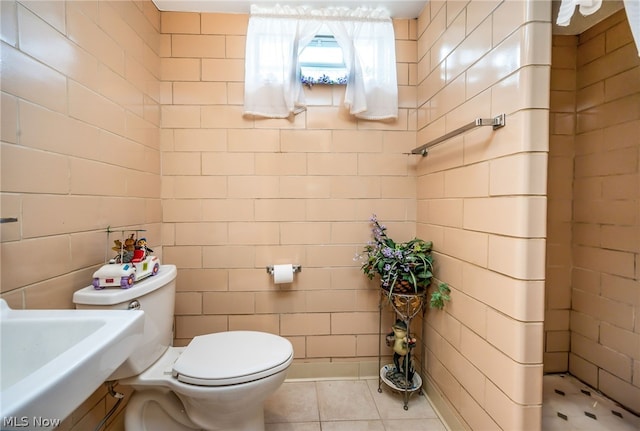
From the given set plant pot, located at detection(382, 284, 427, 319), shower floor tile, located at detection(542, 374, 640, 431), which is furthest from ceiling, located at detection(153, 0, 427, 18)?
shower floor tile, located at detection(542, 374, 640, 431)

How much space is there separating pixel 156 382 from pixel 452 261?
4.44ft

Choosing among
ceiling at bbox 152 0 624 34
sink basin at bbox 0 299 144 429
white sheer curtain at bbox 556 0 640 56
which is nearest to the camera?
sink basin at bbox 0 299 144 429

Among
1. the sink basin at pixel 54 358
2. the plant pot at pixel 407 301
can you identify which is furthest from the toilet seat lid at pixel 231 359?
the plant pot at pixel 407 301

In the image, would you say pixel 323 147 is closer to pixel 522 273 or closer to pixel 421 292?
pixel 421 292

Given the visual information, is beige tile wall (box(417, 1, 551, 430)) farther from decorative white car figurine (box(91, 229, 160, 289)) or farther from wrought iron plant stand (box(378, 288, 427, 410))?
decorative white car figurine (box(91, 229, 160, 289))

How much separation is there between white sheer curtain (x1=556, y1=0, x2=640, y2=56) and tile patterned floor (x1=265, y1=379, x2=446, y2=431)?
5.41 feet

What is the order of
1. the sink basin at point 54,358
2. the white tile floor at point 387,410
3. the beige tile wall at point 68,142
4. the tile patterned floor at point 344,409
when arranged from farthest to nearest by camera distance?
the tile patterned floor at point 344,409, the white tile floor at point 387,410, the beige tile wall at point 68,142, the sink basin at point 54,358

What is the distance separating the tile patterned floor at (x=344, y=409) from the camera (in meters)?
1.37

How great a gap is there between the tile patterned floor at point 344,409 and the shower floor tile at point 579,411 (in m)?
0.50

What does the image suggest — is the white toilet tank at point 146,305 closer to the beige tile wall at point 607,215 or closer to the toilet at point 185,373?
the toilet at point 185,373

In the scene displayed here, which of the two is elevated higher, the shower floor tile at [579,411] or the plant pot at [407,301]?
the plant pot at [407,301]

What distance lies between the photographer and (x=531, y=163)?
35.4 inches

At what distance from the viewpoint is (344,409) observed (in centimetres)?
147

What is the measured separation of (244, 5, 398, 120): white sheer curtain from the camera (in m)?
1.59
